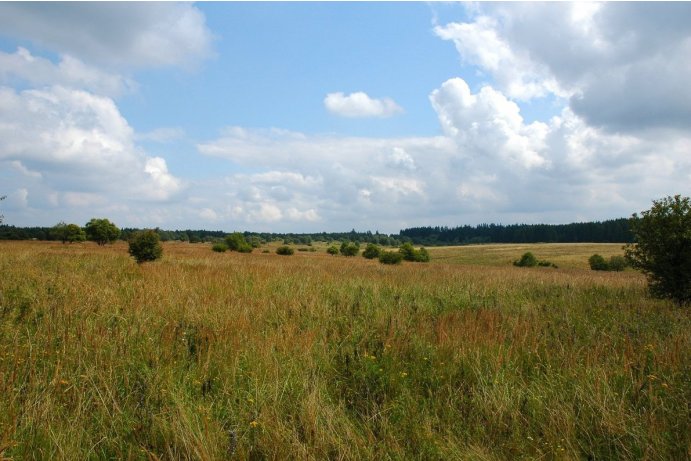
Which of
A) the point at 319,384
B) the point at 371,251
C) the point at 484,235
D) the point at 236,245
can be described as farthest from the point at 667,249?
the point at 484,235

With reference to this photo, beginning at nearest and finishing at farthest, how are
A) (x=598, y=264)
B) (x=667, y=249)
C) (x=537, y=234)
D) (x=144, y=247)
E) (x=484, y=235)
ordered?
(x=667, y=249), (x=144, y=247), (x=598, y=264), (x=537, y=234), (x=484, y=235)

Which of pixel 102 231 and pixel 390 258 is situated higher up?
pixel 102 231

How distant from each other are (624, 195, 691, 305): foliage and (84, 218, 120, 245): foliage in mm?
67569

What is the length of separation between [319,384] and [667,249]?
A: 1157 centimetres

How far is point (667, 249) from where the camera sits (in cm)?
1076

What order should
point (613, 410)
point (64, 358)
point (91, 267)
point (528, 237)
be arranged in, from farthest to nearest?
point (528, 237), point (91, 267), point (64, 358), point (613, 410)

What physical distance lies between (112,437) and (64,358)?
1.58 meters

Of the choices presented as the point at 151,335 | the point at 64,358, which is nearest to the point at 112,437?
the point at 64,358

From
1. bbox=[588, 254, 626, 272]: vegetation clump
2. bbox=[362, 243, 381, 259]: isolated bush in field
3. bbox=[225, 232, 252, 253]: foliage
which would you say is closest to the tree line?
bbox=[588, 254, 626, 272]: vegetation clump

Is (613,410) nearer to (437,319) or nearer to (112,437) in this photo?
(437,319)

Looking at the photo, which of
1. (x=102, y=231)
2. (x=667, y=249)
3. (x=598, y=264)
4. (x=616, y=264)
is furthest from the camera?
(x=102, y=231)

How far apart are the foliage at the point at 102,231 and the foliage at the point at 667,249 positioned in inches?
2660

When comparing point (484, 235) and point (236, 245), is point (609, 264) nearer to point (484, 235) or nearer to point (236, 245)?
point (236, 245)

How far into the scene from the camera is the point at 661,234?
35.3 feet
